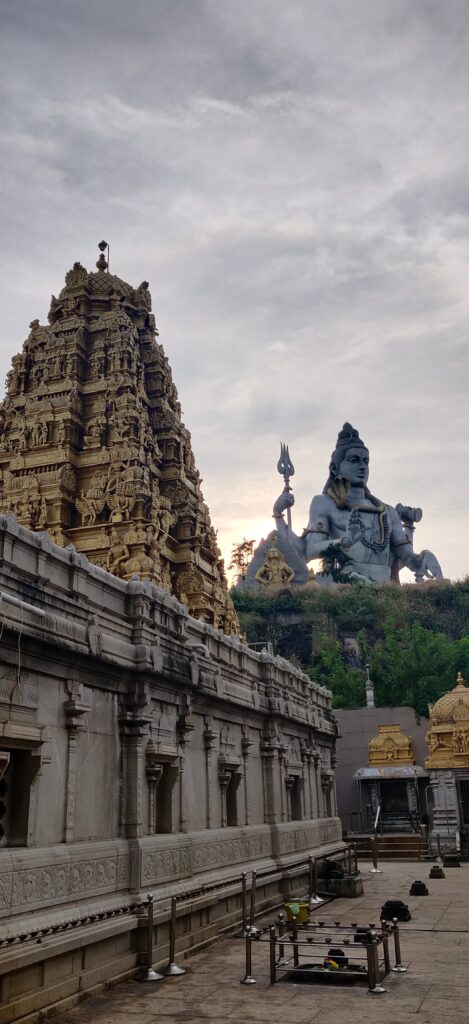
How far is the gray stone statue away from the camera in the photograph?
10362cm

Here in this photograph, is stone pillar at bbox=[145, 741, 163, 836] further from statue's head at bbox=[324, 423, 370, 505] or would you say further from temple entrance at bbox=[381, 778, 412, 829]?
statue's head at bbox=[324, 423, 370, 505]

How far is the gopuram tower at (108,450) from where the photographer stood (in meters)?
35.2

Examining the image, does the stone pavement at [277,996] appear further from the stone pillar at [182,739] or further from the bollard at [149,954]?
the stone pillar at [182,739]

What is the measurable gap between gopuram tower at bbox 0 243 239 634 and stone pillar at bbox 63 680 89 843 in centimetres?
2083

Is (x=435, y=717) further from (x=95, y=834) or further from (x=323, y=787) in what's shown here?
(x=95, y=834)

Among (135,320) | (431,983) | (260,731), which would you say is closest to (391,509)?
(135,320)

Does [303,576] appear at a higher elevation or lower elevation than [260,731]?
higher

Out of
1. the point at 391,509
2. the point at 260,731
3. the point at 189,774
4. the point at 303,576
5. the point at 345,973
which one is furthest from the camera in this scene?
the point at 391,509

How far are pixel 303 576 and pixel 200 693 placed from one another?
83877 millimetres

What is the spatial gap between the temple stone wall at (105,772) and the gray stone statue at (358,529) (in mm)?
84125

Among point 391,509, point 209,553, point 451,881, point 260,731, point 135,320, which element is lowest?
point 451,881

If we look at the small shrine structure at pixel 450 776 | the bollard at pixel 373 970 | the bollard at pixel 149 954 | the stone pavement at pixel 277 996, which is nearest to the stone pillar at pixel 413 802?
the small shrine structure at pixel 450 776

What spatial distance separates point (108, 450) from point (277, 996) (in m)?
27.7

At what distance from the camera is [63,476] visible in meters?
36.2
